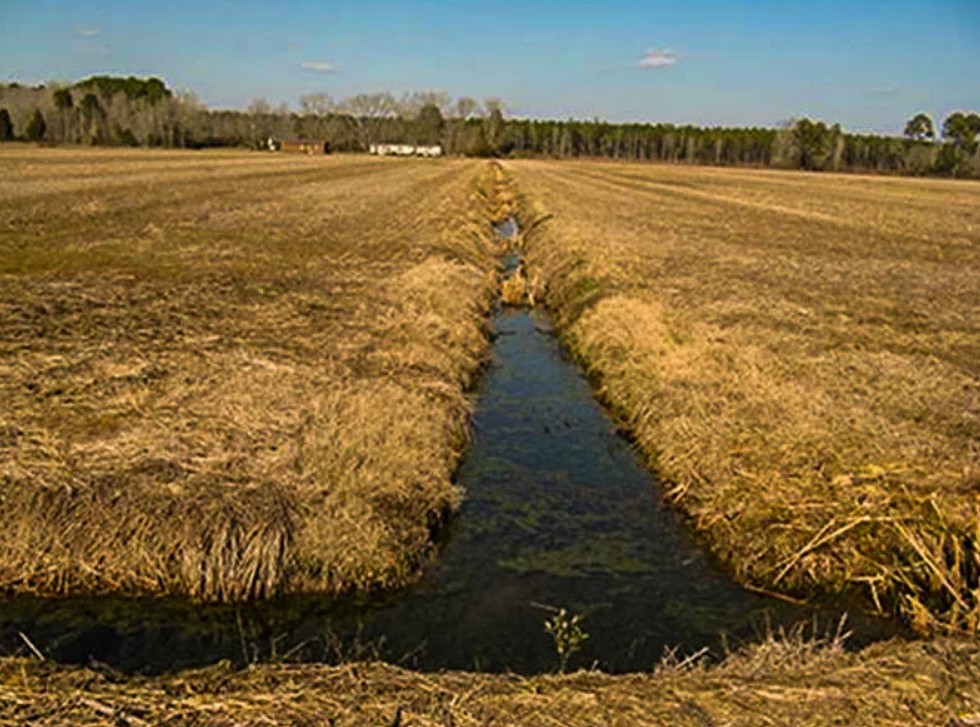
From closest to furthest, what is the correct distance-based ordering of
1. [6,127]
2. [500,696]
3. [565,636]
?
[500,696] < [565,636] < [6,127]

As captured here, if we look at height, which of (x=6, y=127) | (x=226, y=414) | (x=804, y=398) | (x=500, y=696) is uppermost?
(x=6, y=127)

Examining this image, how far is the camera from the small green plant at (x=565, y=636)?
7648 millimetres

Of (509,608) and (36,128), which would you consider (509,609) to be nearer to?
(509,608)

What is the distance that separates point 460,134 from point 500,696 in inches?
7099

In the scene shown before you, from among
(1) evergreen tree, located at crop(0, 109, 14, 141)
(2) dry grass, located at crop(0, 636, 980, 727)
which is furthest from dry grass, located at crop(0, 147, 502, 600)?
(1) evergreen tree, located at crop(0, 109, 14, 141)

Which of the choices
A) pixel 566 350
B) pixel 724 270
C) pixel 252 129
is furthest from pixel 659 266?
pixel 252 129

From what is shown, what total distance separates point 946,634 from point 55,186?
52.4 meters

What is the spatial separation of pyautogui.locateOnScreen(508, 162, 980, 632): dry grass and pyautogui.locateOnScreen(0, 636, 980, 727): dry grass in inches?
90.6

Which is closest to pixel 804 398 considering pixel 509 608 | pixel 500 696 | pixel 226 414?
pixel 509 608

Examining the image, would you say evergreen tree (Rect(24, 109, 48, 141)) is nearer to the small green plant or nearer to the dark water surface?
the dark water surface

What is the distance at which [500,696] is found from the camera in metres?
5.67

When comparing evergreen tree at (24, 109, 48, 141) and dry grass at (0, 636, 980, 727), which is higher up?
evergreen tree at (24, 109, 48, 141)

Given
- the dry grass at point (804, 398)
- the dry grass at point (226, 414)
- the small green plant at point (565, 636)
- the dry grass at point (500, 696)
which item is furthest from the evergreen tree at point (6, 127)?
the dry grass at point (500, 696)

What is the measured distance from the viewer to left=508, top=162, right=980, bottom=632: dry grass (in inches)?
368
